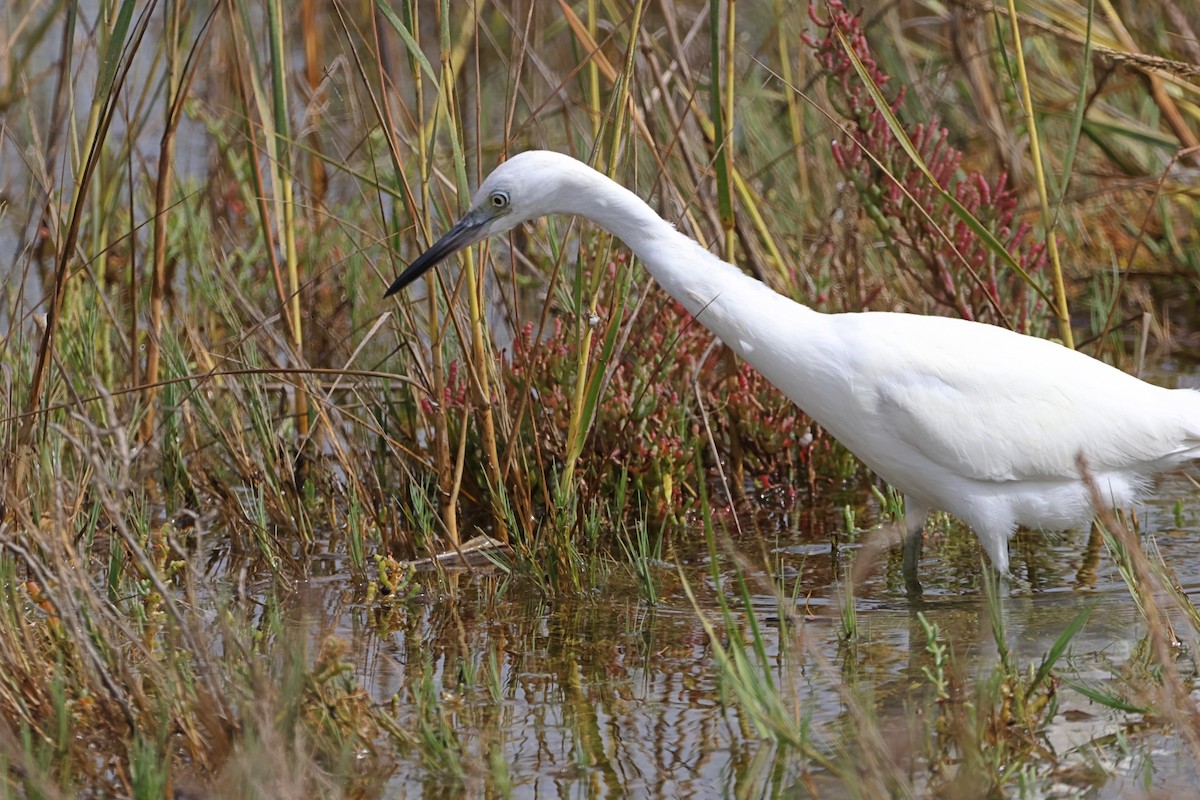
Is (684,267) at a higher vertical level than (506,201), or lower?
lower

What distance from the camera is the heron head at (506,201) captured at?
3387 millimetres

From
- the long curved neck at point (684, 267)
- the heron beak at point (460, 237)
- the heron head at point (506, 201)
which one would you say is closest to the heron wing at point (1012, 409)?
the long curved neck at point (684, 267)

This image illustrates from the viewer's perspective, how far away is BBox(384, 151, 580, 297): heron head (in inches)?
133

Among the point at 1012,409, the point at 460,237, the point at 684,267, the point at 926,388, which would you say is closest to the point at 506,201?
the point at 460,237

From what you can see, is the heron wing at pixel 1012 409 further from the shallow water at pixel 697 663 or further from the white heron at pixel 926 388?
the shallow water at pixel 697 663

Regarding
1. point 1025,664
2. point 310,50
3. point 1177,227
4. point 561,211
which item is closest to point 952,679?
point 1025,664

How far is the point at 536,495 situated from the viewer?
4.30 metres

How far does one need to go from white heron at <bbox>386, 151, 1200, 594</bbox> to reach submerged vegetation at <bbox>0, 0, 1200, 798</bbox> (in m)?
0.18

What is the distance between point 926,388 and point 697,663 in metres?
0.91

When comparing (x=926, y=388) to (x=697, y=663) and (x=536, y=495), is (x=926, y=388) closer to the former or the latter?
(x=697, y=663)

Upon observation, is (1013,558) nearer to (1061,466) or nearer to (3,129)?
(1061,466)

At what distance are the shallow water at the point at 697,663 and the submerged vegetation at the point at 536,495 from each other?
0.05 feet

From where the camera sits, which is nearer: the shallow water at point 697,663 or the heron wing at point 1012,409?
the shallow water at point 697,663

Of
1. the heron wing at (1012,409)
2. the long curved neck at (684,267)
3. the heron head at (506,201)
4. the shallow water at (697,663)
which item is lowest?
the shallow water at (697,663)
